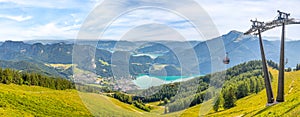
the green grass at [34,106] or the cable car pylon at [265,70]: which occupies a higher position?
the cable car pylon at [265,70]

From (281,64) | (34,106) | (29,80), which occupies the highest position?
(281,64)

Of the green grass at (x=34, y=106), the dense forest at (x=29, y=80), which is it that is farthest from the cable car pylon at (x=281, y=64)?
the dense forest at (x=29, y=80)

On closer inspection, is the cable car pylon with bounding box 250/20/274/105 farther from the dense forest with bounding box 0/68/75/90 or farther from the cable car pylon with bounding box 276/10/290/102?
the dense forest with bounding box 0/68/75/90

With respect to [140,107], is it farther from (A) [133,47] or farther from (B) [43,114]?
(A) [133,47]

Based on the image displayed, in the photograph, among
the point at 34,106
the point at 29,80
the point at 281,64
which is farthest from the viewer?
the point at 29,80

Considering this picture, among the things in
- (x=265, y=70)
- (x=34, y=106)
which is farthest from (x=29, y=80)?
(x=265, y=70)

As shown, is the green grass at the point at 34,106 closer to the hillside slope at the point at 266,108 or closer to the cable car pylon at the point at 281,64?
the hillside slope at the point at 266,108

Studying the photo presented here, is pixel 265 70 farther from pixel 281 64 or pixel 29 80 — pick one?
pixel 29 80

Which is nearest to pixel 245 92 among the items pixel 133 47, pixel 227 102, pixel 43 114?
pixel 227 102
